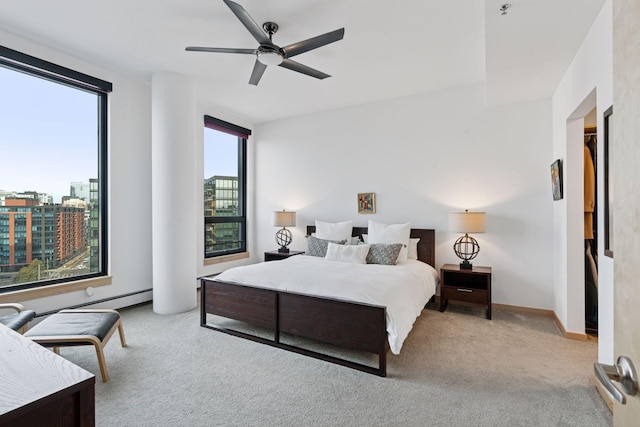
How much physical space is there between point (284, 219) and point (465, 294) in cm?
286

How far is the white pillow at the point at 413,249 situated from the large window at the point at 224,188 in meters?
3.04

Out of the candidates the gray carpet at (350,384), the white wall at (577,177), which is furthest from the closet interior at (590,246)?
the gray carpet at (350,384)

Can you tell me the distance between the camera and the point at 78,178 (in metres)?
3.59

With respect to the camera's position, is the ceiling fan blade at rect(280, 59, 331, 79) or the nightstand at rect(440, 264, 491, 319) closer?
the ceiling fan blade at rect(280, 59, 331, 79)

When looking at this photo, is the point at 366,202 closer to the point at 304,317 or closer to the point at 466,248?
the point at 466,248

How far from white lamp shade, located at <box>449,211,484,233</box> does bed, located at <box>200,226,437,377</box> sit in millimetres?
835

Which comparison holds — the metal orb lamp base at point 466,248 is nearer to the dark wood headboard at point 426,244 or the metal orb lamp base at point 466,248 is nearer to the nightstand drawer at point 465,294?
the dark wood headboard at point 426,244

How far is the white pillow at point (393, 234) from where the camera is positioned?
4.10 meters

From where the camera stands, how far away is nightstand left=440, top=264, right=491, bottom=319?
3627 mm

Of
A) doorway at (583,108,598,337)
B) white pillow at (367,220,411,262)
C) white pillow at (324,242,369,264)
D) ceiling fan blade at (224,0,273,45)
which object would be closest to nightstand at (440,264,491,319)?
white pillow at (367,220,411,262)

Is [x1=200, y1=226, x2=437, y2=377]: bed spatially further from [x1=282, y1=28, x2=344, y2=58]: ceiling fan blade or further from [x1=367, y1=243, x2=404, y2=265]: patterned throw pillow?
[x1=282, y1=28, x2=344, y2=58]: ceiling fan blade

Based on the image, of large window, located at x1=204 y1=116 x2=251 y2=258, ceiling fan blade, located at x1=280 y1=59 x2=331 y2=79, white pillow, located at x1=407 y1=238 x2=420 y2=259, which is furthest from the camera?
large window, located at x1=204 y1=116 x2=251 y2=258

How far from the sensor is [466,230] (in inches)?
147

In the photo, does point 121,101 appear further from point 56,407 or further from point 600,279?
point 600,279
